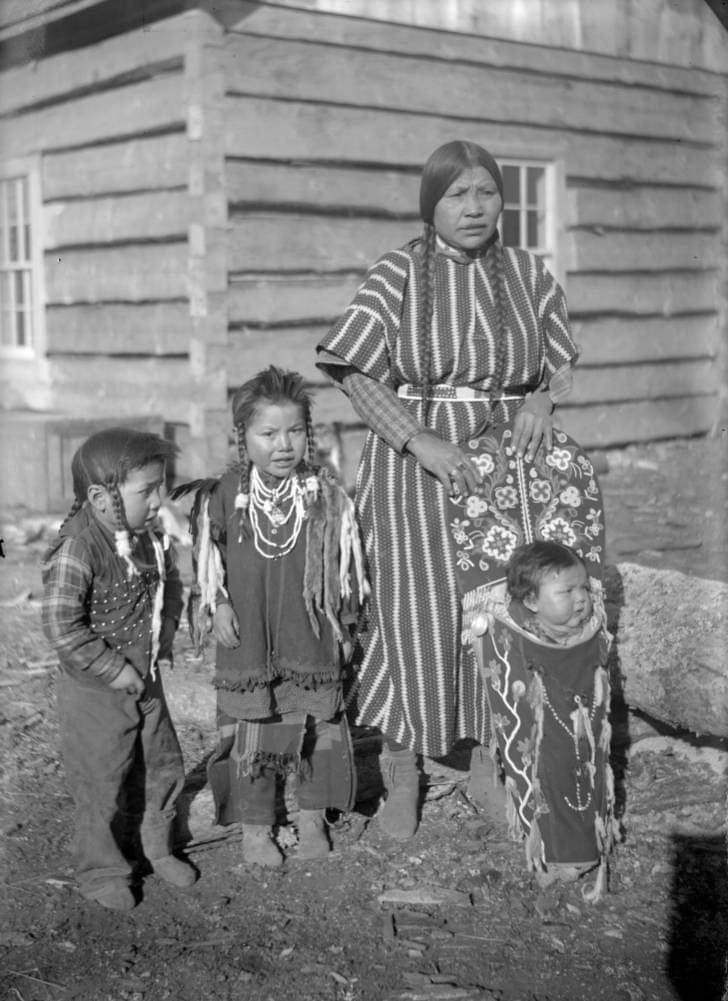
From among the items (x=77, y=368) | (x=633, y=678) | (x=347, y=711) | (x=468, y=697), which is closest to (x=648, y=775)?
(x=633, y=678)

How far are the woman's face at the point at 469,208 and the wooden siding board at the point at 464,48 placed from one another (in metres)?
5.12

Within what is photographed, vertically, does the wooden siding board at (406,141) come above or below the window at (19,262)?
above

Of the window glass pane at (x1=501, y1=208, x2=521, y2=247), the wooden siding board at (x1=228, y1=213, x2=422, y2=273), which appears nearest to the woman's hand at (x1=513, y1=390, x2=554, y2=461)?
the wooden siding board at (x1=228, y1=213, x2=422, y2=273)

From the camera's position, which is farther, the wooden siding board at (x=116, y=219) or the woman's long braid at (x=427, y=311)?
the wooden siding board at (x=116, y=219)

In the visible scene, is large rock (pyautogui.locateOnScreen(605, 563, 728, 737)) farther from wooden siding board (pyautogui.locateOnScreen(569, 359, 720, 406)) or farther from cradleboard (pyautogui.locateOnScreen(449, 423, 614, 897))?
wooden siding board (pyautogui.locateOnScreen(569, 359, 720, 406))

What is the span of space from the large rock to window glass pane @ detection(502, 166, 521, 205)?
20.3 ft

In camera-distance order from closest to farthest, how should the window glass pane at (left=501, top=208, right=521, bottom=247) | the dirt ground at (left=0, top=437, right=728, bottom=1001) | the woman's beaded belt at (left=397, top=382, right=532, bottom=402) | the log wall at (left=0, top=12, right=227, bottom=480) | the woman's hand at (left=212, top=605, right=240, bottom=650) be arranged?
the dirt ground at (left=0, top=437, right=728, bottom=1001) → the woman's hand at (left=212, top=605, right=240, bottom=650) → the woman's beaded belt at (left=397, top=382, right=532, bottom=402) → the log wall at (left=0, top=12, right=227, bottom=480) → the window glass pane at (left=501, top=208, right=521, bottom=247)

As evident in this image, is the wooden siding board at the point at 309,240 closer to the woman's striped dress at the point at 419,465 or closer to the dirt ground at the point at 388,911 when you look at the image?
the dirt ground at the point at 388,911

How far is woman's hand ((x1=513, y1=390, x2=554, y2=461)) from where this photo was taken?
11.9ft

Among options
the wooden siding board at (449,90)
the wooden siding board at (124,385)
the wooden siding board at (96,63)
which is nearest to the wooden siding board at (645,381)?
the wooden siding board at (449,90)

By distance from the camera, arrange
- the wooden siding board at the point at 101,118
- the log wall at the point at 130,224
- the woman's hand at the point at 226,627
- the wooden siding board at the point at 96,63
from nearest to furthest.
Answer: the woman's hand at the point at 226,627 → the log wall at the point at 130,224 → the wooden siding board at the point at 96,63 → the wooden siding board at the point at 101,118

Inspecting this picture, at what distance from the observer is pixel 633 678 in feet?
14.2

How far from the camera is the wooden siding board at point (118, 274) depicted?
Answer: 28.3 ft

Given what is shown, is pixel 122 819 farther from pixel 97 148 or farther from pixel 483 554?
pixel 97 148
